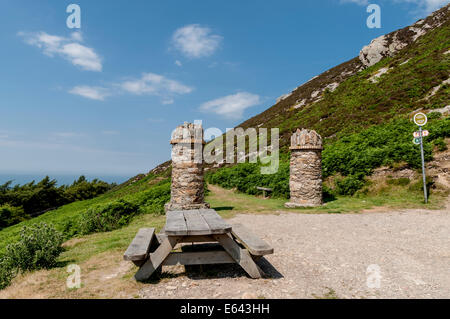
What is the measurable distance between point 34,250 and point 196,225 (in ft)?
9.77

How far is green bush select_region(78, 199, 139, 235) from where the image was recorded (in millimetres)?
8289

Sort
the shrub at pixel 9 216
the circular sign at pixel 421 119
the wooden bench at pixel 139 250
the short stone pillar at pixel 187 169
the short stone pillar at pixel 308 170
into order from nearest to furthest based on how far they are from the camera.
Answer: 1. the wooden bench at pixel 139 250
2. the short stone pillar at pixel 187 169
3. the circular sign at pixel 421 119
4. the short stone pillar at pixel 308 170
5. the shrub at pixel 9 216

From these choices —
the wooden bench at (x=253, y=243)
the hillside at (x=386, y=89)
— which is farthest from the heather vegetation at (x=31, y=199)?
the wooden bench at (x=253, y=243)

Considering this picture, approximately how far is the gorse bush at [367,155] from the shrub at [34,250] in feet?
32.9

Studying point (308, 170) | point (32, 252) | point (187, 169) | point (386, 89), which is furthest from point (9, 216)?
point (386, 89)

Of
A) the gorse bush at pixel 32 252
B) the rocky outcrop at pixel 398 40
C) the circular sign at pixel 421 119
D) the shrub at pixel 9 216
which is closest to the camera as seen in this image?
the gorse bush at pixel 32 252

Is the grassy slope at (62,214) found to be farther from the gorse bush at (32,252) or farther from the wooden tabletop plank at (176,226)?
the wooden tabletop plank at (176,226)

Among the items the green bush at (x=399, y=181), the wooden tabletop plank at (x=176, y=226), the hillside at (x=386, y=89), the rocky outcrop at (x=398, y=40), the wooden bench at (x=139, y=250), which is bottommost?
the wooden bench at (x=139, y=250)

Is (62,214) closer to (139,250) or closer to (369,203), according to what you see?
(139,250)

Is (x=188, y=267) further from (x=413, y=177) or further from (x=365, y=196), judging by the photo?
(x=413, y=177)

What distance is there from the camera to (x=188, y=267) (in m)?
4.19

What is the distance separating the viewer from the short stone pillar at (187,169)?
29.3ft

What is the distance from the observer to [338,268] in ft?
13.3
